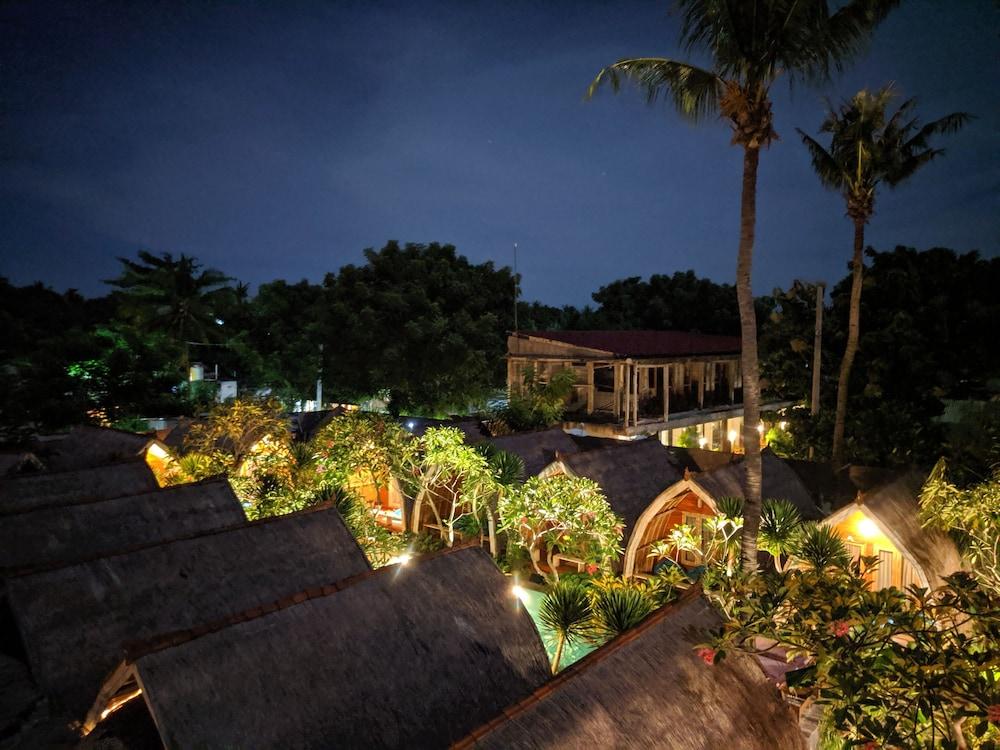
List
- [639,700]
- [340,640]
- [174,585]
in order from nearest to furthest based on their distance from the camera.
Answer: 1. [639,700]
2. [340,640]
3. [174,585]

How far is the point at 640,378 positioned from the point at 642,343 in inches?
56.3

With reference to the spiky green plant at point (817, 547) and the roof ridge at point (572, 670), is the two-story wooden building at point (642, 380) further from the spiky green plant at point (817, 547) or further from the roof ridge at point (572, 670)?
the roof ridge at point (572, 670)

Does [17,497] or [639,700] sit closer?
[639,700]

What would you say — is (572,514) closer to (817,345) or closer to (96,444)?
(817,345)

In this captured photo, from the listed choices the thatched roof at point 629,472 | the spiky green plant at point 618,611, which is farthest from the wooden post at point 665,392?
the spiky green plant at point 618,611

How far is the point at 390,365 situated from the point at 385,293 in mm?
3228

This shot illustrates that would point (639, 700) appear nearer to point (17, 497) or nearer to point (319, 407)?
point (17, 497)

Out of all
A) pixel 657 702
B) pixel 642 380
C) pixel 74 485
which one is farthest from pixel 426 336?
pixel 657 702

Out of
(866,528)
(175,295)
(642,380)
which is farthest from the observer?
(175,295)

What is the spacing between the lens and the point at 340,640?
6.67 m

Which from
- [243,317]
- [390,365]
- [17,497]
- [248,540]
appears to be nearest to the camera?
[248,540]

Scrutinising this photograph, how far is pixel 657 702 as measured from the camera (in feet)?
18.6

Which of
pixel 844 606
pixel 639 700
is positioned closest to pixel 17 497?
pixel 639 700

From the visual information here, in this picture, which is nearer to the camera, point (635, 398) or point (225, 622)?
point (225, 622)
